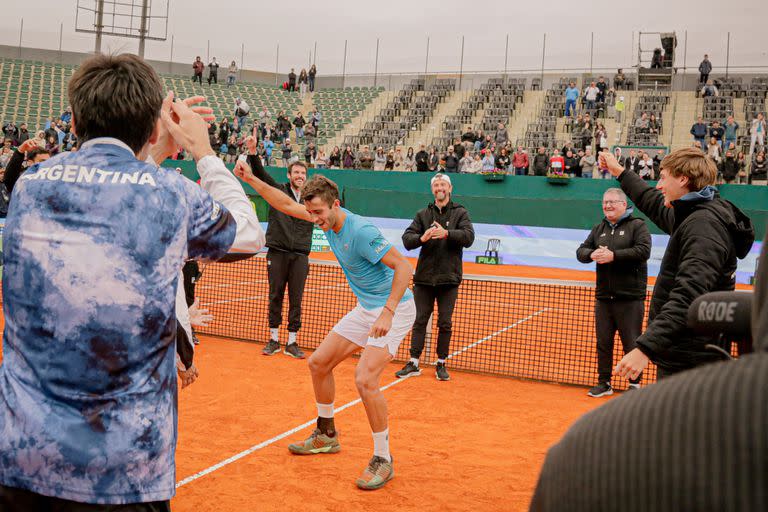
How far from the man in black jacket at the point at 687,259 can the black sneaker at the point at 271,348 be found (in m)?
6.96

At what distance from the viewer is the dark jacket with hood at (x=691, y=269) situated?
379 cm

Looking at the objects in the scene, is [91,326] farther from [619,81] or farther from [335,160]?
[619,81]

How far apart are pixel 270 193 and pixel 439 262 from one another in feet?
12.0

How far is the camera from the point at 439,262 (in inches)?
363

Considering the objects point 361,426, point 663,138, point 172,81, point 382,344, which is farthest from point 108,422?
point 172,81

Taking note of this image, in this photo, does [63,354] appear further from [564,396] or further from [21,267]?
[564,396]

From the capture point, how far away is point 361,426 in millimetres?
7277

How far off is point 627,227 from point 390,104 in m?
34.0

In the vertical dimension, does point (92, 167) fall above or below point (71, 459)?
above

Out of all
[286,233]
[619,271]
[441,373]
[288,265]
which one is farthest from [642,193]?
[288,265]

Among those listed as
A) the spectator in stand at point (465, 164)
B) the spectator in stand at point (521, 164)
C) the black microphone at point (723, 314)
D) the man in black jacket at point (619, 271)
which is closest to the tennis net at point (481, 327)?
the man in black jacket at point (619, 271)

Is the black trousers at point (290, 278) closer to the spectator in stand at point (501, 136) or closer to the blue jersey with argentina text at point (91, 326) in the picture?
the blue jersey with argentina text at point (91, 326)

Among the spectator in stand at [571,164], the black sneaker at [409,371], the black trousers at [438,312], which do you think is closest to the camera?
the black trousers at [438,312]

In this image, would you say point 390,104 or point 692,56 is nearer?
point 692,56
